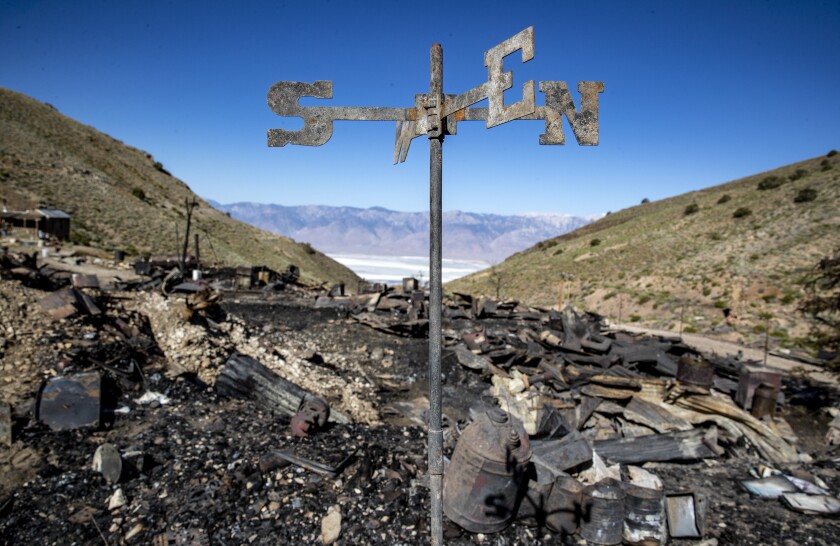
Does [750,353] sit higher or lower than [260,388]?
lower

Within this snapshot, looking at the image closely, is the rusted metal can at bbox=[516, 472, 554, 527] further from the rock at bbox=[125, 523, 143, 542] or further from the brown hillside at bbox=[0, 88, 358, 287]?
the brown hillside at bbox=[0, 88, 358, 287]

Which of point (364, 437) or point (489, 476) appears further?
point (364, 437)

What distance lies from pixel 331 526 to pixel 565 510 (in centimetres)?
241

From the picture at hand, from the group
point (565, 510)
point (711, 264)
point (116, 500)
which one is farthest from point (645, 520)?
point (711, 264)

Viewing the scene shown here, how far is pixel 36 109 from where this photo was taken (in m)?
54.9

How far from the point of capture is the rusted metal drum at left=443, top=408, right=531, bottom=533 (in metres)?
4.57

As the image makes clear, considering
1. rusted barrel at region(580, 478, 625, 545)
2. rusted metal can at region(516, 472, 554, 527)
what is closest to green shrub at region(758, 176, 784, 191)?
rusted barrel at region(580, 478, 625, 545)

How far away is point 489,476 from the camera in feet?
15.0

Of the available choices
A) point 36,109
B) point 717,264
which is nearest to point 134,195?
point 36,109

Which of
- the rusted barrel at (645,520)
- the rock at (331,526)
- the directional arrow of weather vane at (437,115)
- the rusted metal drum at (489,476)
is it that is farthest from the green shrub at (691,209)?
the directional arrow of weather vane at (437,115)

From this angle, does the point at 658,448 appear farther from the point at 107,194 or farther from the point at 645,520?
the point at 107,194

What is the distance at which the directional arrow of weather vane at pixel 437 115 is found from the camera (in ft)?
6.66

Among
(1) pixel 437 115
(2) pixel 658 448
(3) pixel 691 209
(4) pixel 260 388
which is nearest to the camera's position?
(1) pixel 437 115

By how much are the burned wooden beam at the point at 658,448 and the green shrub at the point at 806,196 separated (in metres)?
38.8
